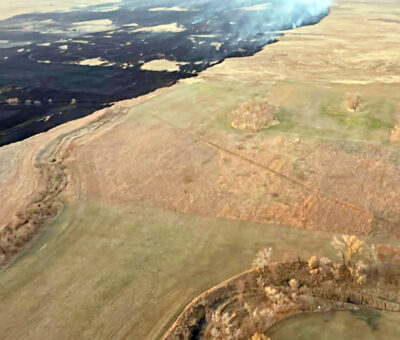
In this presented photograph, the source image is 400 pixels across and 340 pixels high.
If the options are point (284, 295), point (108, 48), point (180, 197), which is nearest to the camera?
point (284, 295)

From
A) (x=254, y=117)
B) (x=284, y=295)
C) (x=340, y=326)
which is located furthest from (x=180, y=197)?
(x=340, y=326)

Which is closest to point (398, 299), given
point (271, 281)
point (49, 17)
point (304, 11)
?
point (271, 281)

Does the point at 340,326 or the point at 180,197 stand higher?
the point at 180,197

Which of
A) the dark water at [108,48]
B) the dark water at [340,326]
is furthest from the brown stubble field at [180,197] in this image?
the dark water at [108,48]

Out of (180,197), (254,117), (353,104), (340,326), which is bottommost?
(340,326)

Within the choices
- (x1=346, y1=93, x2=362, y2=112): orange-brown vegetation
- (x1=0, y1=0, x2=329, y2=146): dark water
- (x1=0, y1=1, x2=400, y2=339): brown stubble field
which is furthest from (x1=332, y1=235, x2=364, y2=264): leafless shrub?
(x1=0, y1=0, x2=329, y2=146): dark water

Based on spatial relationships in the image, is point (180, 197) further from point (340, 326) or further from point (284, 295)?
point (340, 326)

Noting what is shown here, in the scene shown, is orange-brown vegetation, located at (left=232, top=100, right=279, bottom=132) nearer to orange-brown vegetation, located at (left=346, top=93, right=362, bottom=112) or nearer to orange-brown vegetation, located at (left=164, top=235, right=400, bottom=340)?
orange-brown vegetation, located at (left=346, top=93, right=362, bottom=112)

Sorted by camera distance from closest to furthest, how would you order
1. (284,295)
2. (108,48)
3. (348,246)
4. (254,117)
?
(284,295), (348,246), (254,117), (108,48)

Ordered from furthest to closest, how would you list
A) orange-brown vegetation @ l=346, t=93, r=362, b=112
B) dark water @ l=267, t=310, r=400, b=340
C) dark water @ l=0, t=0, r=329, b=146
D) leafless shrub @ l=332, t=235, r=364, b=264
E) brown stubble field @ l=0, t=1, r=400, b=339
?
dark water @ l=0, t=0, r=329, b=146
orange-brown vegetation @ l=346, t=93, r=362, b=112
leafless shrub @ l=332, t=235, r=364, b=264
brown stubble field @ l=0, t=1, r=400, b=339
dark water @ l=267, t=310, r=400, b=340
